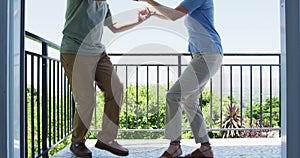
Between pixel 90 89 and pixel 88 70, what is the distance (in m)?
0.15

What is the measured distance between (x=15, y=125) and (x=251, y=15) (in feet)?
14.6

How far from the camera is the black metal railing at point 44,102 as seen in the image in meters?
2.07

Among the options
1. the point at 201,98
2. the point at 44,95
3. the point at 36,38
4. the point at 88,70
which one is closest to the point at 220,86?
the point at 201,98

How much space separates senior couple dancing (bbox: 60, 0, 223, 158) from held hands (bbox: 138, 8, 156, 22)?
0.01m

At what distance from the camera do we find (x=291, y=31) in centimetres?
105

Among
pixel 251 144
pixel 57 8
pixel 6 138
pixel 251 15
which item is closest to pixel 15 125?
pixel 6 138

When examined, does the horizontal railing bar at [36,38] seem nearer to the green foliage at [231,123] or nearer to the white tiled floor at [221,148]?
the white tiled floor at [221,148]

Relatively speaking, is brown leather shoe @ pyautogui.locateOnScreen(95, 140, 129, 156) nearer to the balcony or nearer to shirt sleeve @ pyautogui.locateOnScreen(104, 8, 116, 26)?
the balcony

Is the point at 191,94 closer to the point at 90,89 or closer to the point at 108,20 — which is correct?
the point at 90,89

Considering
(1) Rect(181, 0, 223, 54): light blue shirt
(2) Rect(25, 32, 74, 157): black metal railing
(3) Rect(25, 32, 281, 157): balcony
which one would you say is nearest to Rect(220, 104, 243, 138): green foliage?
(3) Rect(25, 32, 281, 157): balcony

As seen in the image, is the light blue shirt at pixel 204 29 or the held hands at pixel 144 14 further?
the held hands at pixel 144 14

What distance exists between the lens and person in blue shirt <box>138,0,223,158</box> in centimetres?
226

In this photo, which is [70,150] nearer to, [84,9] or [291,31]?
[84,9]

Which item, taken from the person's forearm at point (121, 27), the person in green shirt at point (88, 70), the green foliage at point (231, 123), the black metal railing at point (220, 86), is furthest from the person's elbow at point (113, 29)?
the green foliage at point (231, 123)
